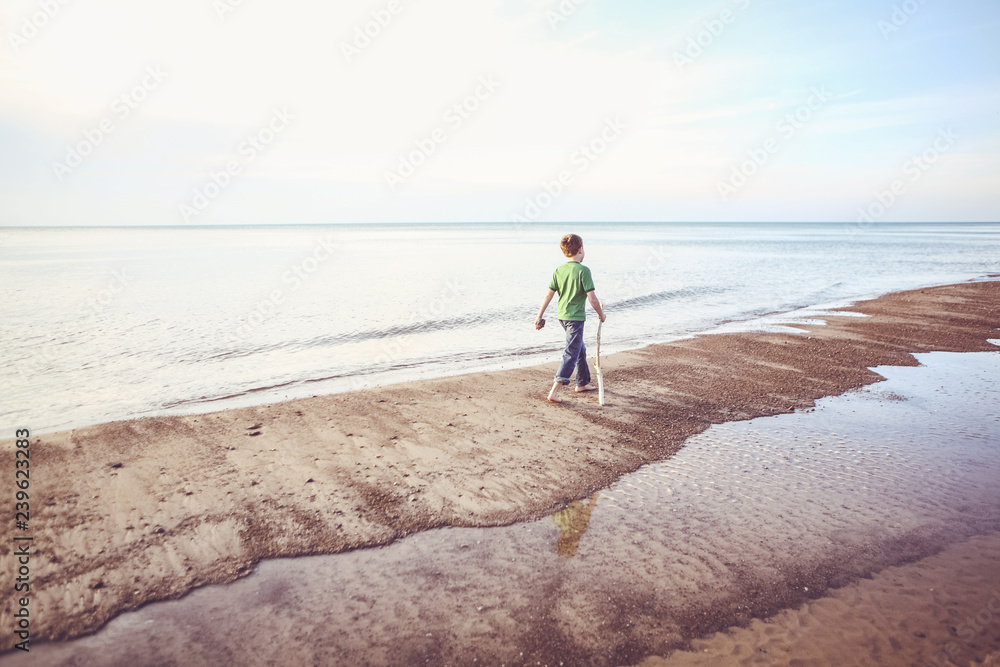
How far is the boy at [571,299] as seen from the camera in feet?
23.1

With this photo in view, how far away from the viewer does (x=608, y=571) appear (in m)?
3.71

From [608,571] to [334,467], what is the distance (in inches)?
119

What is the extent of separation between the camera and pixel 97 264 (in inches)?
1284

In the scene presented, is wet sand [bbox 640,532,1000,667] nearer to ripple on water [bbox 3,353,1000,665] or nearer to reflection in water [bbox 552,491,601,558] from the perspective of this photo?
ripple on water [bbox 3,353,1000,665]

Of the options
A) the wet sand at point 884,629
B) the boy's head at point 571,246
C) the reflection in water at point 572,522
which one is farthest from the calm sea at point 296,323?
the wet sand at point 884,629

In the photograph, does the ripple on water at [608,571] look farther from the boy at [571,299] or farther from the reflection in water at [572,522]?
the boy at [571,299]

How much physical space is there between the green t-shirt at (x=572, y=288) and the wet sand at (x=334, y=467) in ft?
4.32

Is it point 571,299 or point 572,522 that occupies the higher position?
point 571,299

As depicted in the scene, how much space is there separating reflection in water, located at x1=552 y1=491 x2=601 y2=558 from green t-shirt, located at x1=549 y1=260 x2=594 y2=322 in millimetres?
2979

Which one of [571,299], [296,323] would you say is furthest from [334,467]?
[296,323]

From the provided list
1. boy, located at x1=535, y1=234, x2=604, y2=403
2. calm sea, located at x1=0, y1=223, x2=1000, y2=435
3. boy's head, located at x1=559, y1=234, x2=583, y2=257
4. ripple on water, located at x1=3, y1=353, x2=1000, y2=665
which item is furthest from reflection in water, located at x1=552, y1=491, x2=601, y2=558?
calm sea, located at x1=0, y1=223, x2=1000, y2=435

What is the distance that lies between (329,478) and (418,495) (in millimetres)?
990

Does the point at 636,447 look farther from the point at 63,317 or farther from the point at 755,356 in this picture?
the point at 63,317

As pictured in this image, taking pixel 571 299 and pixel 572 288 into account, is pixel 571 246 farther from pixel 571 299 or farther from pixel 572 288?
pixel 571 299
